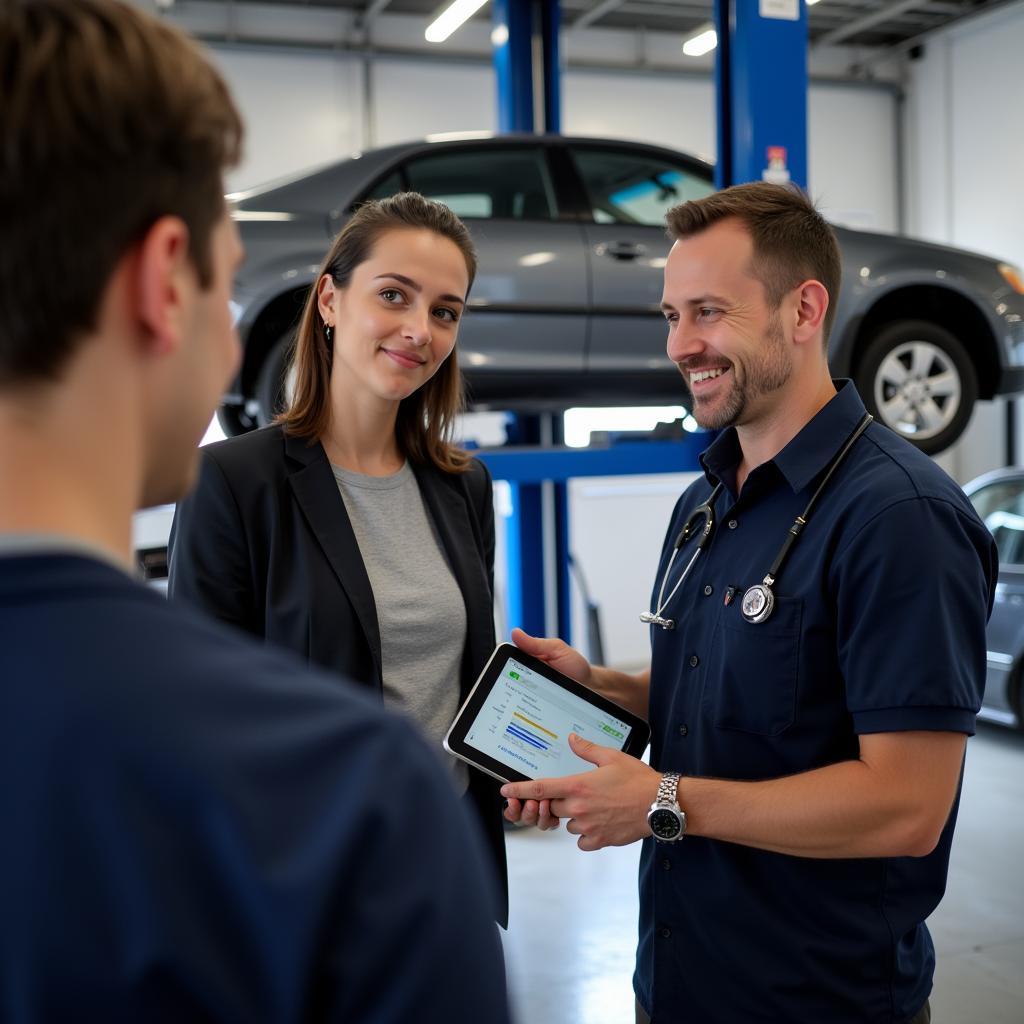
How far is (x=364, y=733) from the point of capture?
1.57 feet

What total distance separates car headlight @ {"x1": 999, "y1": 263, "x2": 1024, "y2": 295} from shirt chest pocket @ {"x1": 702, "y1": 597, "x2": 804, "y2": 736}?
11.7 feet

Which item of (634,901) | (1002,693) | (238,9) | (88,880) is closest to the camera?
(88,880)

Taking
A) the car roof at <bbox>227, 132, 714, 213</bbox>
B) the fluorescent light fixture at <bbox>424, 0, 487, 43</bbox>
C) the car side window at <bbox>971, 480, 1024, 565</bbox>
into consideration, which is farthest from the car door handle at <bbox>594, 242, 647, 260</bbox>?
the fluorescent light fixture at <bbox>424, 0, 487, 43</bbox>

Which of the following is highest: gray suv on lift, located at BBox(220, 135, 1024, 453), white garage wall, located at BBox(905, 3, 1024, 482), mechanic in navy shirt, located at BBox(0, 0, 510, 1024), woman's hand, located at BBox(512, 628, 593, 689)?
white garage wall, located at BBox(905, 3, 1024, 482)

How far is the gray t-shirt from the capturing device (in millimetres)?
1635

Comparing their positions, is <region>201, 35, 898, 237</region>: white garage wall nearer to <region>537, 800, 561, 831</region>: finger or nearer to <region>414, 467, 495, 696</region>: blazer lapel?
<region>414, 467, 495, 696</region>: blazer lapel

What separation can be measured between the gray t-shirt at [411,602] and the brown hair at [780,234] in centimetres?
67

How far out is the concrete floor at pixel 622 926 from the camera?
3.45m

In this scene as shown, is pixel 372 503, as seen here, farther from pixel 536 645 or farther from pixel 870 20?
pixel 870 20

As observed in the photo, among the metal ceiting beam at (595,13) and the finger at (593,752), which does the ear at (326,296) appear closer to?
the finger at (593,752)

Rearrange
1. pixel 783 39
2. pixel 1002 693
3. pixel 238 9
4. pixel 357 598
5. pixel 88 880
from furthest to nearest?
pixel 238 9
pixel 1002 693
pixel 783 39
pixel 357 598
pixel 88 880

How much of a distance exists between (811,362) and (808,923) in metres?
0.81

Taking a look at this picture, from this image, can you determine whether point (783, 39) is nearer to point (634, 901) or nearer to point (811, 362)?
point (811, 362)

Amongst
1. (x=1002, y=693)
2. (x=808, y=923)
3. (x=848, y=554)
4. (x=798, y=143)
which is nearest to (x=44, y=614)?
(x=848, y=554)
